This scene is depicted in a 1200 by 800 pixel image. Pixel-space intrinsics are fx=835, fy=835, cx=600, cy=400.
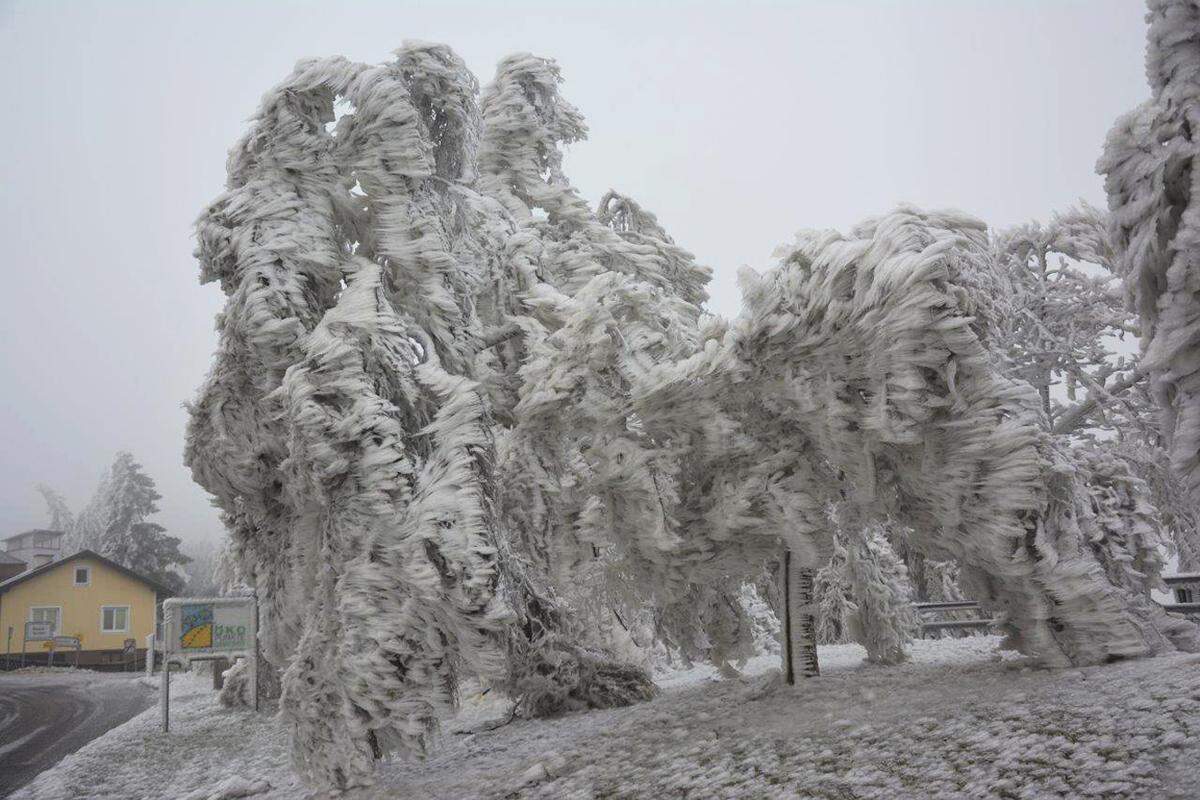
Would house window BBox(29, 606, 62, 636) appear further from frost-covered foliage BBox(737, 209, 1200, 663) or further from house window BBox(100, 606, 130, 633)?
frost-covered foliage BBox(737, 209, 1200, 663)

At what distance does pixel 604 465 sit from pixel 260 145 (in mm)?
3525

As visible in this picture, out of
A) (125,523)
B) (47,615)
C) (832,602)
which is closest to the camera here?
(47,615)

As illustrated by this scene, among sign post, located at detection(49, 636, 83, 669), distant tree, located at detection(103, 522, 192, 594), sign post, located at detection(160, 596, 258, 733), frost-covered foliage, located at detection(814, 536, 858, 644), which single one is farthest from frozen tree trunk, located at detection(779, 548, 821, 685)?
distant tree, located at detection(103, 522, 192, 594)

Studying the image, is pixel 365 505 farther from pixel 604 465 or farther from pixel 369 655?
pixel 604 465

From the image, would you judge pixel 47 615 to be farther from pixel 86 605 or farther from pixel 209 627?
pixel 209 627

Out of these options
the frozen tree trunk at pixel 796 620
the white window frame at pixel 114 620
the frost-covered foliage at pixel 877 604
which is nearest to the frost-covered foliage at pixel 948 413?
the frozen tree trunk at pixel 796 620

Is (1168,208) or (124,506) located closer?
(1168,208)

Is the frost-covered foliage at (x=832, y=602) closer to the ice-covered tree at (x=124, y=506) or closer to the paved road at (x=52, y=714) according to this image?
the paved road at (x=52, y=714)

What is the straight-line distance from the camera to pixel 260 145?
246 inches

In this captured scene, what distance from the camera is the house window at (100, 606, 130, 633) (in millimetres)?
10000

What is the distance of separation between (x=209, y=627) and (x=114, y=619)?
3.46 m

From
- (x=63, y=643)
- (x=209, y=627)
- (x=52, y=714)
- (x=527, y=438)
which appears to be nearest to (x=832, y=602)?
(x=527, y=438)

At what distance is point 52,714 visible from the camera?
707cm

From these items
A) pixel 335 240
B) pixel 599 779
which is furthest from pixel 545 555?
pixel 335 240
